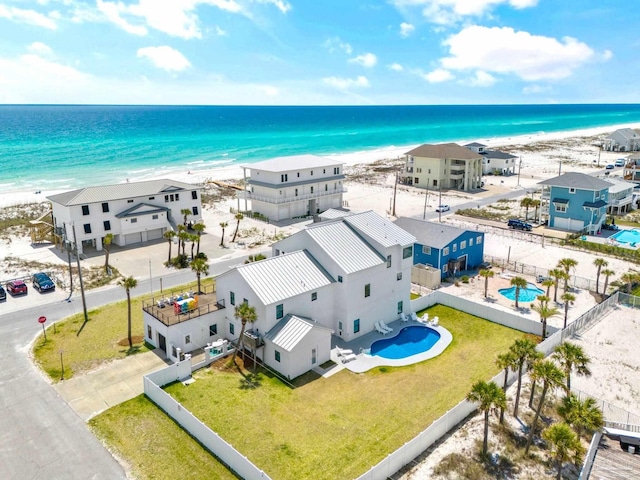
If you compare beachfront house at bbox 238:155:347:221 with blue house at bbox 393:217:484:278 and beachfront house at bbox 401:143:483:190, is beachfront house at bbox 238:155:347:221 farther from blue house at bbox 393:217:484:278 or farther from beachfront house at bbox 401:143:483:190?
beachfront house at bbox 401:143:483:190

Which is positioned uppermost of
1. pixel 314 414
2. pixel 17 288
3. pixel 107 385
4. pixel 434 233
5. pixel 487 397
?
pixel 434 233

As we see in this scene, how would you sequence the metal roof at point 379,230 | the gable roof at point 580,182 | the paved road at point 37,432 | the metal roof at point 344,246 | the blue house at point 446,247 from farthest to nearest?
1. the gable roof at point 580,182
2. the blue house at point 446,247
3. the metal roof at point 379,230
4. the metal roof at point 344,246
5. the paved road at point 37,432

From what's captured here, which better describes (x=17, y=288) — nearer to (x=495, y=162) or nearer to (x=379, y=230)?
(x=379, y=230)

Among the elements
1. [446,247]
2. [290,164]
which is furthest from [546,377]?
[290,164]

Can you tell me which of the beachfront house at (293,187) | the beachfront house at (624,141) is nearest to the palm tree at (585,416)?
→ the beachfront house at (293,187)

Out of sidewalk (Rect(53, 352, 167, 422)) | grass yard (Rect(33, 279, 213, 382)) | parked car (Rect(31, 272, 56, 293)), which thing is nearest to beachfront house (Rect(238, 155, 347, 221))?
→ parked car (Rect(31, 272, 56, 293))

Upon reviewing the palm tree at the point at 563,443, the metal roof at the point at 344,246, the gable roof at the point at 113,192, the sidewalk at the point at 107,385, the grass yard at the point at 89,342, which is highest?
the gable roof at the point at 113,192

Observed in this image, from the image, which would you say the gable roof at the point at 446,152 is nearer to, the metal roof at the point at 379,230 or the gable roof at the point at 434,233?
the gable roof at the point at 434,233
